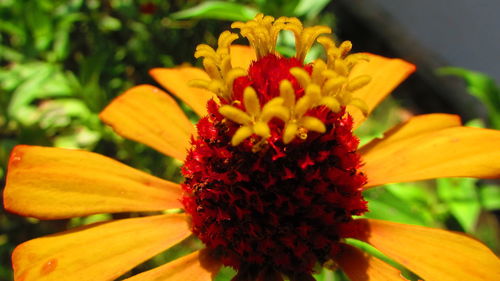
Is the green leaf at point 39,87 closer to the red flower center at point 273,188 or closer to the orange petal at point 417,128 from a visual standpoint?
the red flower center at point 273,188

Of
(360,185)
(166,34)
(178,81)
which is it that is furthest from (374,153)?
(166,34)

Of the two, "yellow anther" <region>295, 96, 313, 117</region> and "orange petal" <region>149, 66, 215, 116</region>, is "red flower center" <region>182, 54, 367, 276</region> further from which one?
"orange petal" <region>149, 66, 215, 116</region>

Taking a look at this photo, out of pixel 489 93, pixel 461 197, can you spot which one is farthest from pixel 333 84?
pixel 461 197

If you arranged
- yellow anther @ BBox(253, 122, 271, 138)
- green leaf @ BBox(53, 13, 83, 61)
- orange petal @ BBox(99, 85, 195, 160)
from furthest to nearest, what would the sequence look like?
green leaf @ BBox(53, 13, 83, 61) → orange petal @ BBox(99, 85, 195, 160) → yellow anther @ BBox(253, 122, 271, 138)

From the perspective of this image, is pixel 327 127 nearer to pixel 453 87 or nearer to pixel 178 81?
pixel 178 81

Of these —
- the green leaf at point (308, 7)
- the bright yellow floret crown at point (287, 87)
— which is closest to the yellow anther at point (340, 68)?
the bright yellow floret crown at point (287, 87)

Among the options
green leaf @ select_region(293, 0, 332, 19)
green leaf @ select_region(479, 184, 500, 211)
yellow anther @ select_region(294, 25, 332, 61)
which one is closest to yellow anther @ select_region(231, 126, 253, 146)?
yellow anther @ select_region(294, 25, 332, 61)
